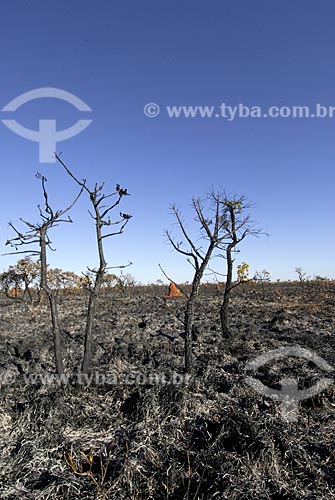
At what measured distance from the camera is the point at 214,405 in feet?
19.6

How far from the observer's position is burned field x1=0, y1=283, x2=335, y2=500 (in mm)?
4188

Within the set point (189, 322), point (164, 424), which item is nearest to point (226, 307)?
point (189, 322)

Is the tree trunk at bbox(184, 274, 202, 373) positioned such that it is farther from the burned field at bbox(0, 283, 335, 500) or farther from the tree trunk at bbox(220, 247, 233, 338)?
the tree trunk at bbox(220, 247, 233, 338)

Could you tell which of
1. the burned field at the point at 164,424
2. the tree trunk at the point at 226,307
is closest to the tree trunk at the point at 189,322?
the burned field at the point at 164,424

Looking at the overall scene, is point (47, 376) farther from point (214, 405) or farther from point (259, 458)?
point (259, 458)

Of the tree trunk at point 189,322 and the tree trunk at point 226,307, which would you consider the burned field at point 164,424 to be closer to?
the tree trunk at point 189,322

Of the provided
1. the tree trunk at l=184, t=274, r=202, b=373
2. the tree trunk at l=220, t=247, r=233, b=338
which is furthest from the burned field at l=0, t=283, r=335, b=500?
the tree trunk at l=220, t=247, r=233, b=338

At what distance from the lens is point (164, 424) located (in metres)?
5.28

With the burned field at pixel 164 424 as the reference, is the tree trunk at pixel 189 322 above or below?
above

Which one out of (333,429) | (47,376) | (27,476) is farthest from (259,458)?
(47,376)

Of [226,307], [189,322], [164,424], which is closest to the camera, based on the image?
[164,424]

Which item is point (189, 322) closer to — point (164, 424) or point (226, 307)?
point (164, 424)

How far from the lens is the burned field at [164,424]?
13.7 ft

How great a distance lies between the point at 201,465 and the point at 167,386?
2.05 metres
